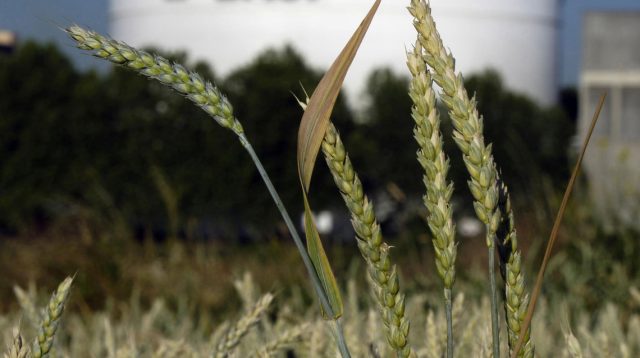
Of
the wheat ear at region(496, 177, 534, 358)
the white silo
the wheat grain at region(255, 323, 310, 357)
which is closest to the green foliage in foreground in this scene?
the wheat grain at region(255, 323, 310, 357)

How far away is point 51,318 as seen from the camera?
1.09 metres

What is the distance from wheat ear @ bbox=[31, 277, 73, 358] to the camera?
1077 millimetres

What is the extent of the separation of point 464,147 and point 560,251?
5.11m

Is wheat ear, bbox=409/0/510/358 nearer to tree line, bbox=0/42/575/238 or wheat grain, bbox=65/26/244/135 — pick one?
wheat grain, bbox=65/26/244/135

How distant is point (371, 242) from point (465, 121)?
0.47 ft

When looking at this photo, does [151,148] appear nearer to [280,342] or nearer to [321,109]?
[280,342]

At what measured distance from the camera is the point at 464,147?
0.91 m

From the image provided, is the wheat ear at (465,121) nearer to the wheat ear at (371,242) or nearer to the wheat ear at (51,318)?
the wheat ear at (371,242)

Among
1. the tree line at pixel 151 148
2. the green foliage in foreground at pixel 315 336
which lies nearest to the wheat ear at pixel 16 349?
the green foliage in foreground at pixel 315 336

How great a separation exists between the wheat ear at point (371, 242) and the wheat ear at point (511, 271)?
0.11 m

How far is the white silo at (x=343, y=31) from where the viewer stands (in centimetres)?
2450

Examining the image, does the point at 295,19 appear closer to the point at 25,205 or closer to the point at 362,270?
the point at 25,205

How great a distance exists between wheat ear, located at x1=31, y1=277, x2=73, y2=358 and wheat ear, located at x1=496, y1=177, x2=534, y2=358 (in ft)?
1.53

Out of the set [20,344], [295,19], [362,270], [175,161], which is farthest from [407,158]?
[20,344]
